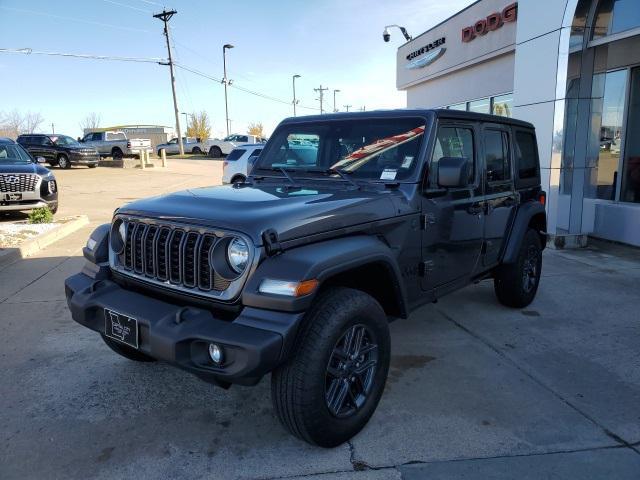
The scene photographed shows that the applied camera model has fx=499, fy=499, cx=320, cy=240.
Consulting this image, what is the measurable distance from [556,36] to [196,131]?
65290mm

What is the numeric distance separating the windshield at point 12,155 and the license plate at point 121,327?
898cm

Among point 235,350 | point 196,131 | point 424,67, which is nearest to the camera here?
point 235,350

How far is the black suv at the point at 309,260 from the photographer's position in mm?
2439

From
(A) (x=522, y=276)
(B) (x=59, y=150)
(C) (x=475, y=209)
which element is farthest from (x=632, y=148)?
(B) (x=59, y=150)

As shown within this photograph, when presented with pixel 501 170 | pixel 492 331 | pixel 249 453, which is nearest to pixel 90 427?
pixel 249 453

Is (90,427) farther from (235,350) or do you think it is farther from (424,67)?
(424,67)

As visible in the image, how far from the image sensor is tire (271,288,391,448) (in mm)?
2484

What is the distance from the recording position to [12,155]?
10.4 meters

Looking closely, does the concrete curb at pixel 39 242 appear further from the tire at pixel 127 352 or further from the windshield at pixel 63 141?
the windshield at pixel 63 141

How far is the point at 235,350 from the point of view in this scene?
231cm

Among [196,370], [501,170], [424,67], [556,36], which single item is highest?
[424,67]

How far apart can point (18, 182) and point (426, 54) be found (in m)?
13.5

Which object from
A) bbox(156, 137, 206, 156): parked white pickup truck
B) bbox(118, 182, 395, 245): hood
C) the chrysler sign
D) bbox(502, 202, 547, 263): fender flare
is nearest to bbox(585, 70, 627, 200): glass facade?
bbox(502, 202, 547, 263): fender flare

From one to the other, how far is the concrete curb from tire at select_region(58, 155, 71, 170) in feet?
56.1
